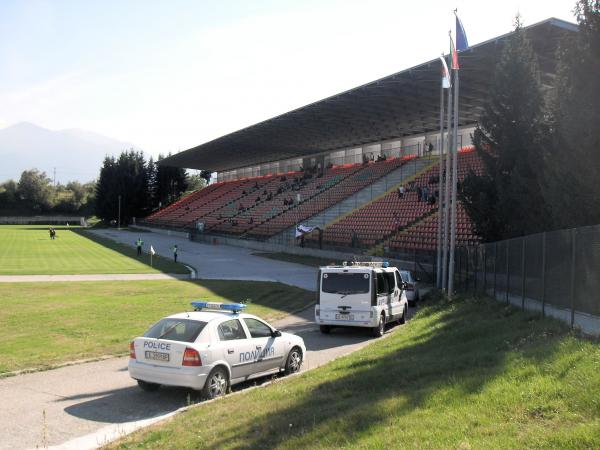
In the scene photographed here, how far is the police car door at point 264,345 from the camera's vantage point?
1112 cm

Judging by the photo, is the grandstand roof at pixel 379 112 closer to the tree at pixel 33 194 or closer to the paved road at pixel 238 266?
the paved road at pixel 238 266

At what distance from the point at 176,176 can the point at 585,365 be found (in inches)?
4315

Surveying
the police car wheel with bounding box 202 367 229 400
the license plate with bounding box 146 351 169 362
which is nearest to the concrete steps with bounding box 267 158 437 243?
the police car wheel with bounding box 202 367 229 400

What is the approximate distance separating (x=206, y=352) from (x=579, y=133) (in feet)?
33.4

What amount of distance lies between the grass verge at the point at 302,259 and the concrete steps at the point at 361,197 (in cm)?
310

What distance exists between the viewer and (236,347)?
10.6 m

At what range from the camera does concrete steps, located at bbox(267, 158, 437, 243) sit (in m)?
51.1

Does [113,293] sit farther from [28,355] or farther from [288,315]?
[28,355]

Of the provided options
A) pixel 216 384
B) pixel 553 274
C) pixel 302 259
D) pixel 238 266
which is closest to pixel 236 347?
pixel 216 384

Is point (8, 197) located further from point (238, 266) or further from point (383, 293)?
point (383, 293)

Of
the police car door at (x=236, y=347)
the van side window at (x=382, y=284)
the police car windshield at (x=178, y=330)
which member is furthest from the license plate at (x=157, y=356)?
the van side window at (x=382, y=284)

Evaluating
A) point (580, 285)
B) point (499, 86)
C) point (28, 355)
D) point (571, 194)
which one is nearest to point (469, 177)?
point (499, 86)

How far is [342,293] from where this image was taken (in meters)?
17.0

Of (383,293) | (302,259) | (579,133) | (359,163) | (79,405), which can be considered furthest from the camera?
(359,163)
